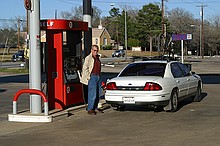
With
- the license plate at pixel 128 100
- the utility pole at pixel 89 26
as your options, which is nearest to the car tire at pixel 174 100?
the license plate at pixel 128 100

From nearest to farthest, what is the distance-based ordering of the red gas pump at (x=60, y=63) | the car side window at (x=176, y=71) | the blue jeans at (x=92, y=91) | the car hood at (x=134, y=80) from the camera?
the car hood at (x=134, y=80) → the blue jeans at (x=92, y=91) → the red gas pump at (x=60, y=63) → the car side window at (x=176, y=71)

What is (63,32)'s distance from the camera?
42.7ft

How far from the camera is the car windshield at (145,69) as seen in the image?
1277cm

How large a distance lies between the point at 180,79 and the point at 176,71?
335 mm

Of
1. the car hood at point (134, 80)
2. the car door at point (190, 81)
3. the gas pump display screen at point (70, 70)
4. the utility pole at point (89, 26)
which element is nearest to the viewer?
the car hood at point (134, 80)

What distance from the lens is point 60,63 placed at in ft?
41.6

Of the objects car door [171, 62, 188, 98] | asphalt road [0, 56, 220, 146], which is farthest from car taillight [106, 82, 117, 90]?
car door [171, 62, 188, 98]

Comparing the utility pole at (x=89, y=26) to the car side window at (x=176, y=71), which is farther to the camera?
the utility pole at (x=89, y=26)

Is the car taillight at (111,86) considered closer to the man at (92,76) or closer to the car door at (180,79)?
the man at (92,76)

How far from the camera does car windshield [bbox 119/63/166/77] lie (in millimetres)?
12773

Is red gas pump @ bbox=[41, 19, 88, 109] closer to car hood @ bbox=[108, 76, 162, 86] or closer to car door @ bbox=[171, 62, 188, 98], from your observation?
car hood @ bbox=[108, 76, 162, 86]

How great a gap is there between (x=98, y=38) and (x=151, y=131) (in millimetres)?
101719

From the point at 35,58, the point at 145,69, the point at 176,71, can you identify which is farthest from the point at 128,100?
the point at 35,58

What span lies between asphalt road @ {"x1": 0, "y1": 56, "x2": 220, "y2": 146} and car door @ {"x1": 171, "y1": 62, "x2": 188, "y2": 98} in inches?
20.5
